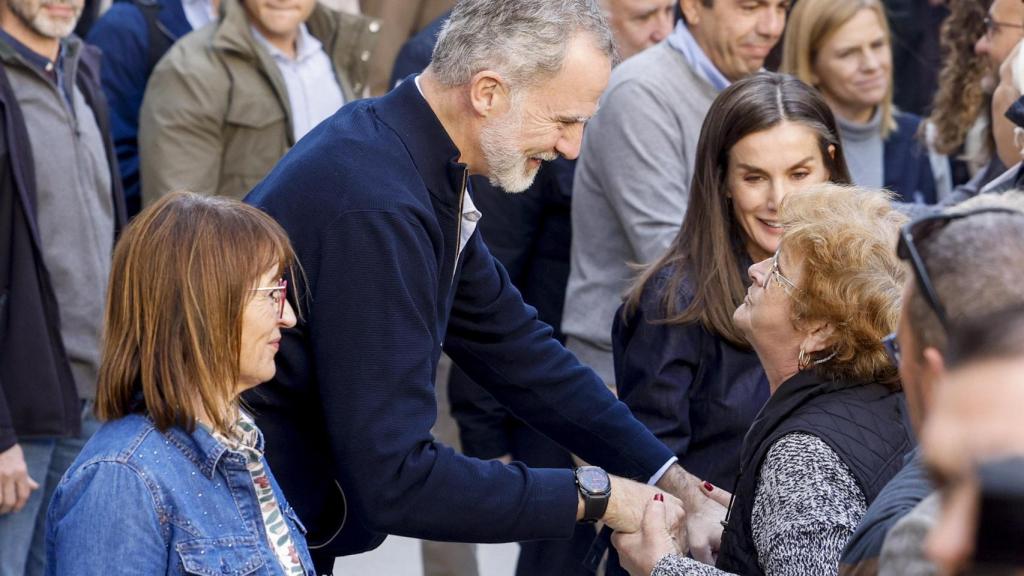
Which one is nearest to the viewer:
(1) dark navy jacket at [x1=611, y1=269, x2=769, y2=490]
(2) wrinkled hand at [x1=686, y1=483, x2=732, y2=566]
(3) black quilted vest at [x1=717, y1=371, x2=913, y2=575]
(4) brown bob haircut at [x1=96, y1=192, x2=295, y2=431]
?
(4) brown bob haircut at [x1=96, y1=192, x2=295, y2=431]

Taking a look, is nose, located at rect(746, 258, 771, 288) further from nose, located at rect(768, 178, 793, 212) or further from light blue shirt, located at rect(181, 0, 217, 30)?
light blue shirt, located at rect(181, 0, 217, 30)

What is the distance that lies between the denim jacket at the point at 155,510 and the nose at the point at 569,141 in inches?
38.6

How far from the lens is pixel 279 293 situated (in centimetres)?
238

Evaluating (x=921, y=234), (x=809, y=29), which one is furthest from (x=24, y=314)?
(x=809, y=29)

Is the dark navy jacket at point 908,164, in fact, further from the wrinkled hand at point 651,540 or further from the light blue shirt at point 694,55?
the wrinkled hand at point 651,540

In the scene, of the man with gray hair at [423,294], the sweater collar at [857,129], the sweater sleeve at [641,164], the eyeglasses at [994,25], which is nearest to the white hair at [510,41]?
the man with gray hair at [423,294]

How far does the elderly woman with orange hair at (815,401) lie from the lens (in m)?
2.29

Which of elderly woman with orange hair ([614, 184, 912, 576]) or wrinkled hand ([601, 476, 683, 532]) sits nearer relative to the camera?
elderly woman with orange hair ([614, 184, 912, 576])

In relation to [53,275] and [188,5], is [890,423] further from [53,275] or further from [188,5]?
[188,5]

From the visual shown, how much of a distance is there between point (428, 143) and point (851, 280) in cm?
85

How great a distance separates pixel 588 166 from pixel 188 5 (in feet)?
5.70

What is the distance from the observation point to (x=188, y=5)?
5.00 meters

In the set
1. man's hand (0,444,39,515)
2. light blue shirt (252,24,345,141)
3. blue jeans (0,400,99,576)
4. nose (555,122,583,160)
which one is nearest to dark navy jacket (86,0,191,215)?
light blue shirt (252,24,345,141)

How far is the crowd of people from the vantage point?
2.11m
